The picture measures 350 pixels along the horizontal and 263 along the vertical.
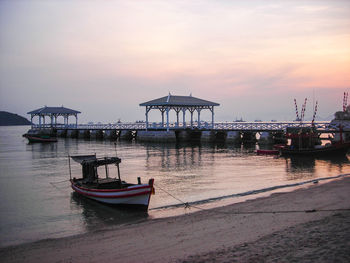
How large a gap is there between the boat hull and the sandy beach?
1638mm

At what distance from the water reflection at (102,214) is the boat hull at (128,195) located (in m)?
0.32

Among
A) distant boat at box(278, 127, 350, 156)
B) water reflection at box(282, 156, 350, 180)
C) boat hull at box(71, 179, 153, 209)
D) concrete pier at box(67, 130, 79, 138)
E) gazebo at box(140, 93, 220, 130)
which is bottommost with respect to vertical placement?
water reflection at box(282, 156, 350, 180)

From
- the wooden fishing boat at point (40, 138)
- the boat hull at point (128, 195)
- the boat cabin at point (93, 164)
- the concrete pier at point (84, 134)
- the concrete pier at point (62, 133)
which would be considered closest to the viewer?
the boat hull at point (128, 195)

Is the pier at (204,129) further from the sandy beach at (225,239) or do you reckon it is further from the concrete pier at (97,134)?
the sandy beach at (225,239)

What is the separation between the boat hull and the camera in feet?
47.7

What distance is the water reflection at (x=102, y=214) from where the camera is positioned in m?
13.4

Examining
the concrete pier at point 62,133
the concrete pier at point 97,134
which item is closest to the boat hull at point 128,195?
the concrete pier at point 97,134

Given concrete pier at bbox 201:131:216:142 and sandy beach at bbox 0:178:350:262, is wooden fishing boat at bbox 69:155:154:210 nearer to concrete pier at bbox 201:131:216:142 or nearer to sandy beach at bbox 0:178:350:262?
sandy beach at bbox 0:178:350:262

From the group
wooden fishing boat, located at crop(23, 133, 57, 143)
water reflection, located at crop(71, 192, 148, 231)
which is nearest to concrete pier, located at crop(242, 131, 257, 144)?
wooden fishing boat, located at crop(23, 133, 57, 143)

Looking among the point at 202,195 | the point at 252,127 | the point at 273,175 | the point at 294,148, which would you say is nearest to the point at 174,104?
the point at 252,127

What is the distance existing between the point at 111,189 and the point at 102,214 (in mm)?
1370

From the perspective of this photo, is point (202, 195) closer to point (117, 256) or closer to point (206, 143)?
point (117, 256)

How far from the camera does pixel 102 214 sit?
48.9ft

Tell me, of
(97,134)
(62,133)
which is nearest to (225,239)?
(97,134)
